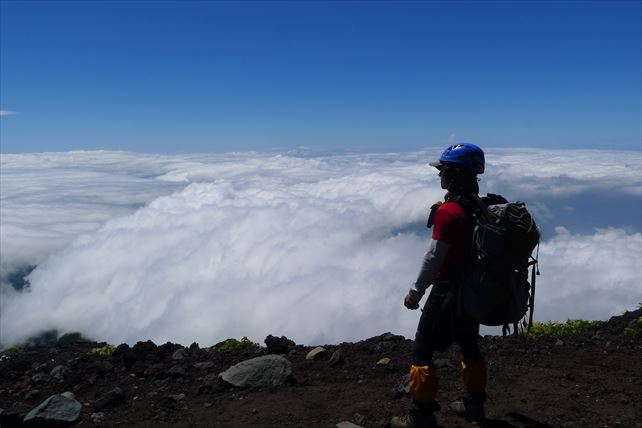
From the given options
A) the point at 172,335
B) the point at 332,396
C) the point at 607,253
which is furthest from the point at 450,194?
the point at 607,253

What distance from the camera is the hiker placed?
417 centimetres

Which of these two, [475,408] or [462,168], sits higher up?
[462,168]

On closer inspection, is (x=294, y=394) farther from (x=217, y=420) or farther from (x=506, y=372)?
(x=506, y=372)

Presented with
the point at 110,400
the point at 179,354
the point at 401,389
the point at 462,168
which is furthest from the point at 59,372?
the point at 462,168

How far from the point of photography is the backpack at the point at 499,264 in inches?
156

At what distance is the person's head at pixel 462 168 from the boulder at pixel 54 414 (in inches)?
186

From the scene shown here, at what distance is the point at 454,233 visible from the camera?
13.5 ft

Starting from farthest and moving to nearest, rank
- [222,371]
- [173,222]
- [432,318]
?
[173,222] < [222,371] < [432,318]

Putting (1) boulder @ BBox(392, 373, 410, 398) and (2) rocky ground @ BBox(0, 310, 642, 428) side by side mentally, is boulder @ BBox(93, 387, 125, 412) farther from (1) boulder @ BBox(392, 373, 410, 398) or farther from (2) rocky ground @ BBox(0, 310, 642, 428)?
(1) boulder @ BBox(392, 373, 410, 398)

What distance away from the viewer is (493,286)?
404 cm

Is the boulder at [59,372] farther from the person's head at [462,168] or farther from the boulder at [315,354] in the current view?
the person's head at [462,168]

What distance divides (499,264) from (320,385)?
319cm

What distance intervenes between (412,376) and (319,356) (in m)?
2.97

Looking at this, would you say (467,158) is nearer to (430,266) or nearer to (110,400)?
(430,266)
